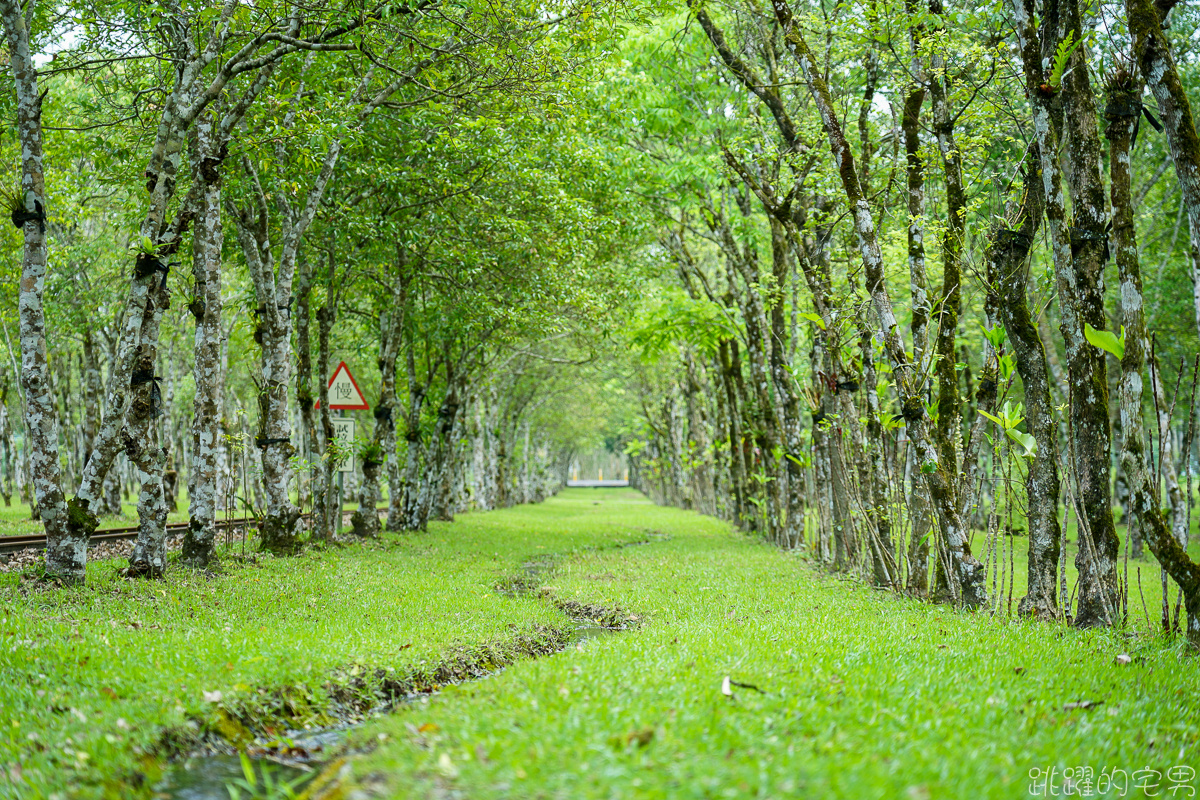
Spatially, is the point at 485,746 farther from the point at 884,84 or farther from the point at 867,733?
the point at 884,84

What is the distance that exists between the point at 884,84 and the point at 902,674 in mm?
10813

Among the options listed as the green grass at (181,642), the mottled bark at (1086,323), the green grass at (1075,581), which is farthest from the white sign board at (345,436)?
the mottled bark at (1086,323)

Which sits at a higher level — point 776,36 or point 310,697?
point 776,36

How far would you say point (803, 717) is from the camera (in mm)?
4613

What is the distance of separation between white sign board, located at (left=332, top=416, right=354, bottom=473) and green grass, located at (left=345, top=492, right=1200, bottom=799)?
925cm

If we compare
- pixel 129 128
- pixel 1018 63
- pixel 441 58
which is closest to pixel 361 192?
pixel 129 128

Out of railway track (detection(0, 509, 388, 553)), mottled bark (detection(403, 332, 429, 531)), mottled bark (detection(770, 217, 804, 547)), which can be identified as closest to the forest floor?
railway track (detection(0, 509, 388, 553))

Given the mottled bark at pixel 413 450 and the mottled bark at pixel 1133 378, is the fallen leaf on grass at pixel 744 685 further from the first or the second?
the mottled bark at pixel 413 450

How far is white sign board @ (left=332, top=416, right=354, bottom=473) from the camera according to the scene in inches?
624

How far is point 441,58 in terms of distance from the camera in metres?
11.8

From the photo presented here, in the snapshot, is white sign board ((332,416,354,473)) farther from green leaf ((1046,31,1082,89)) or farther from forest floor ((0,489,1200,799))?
green leaf ((1046,31,1082,89))

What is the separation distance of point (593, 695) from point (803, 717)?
1.33 metres

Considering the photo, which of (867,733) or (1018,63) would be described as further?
(1018,63)

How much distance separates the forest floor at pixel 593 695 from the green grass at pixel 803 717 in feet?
0.07
